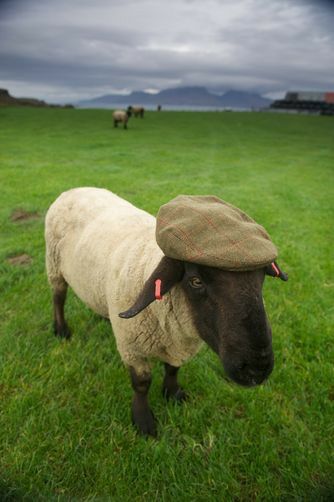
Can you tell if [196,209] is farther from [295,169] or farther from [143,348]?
[295,169]

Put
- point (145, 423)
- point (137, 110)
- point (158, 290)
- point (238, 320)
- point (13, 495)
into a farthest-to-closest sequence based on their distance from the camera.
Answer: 1. point (137, 110)
2. point (145, 423)
3. point (13, 495)
4. point (158, 290)
5. point (238, 320)

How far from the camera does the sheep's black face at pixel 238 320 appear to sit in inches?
60.6

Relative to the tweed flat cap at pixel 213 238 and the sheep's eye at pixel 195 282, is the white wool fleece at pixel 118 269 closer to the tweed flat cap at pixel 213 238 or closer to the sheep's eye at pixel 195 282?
the sheep's eye at pixel 195 282

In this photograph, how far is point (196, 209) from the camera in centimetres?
177

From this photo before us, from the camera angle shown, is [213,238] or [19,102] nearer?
[213,238]

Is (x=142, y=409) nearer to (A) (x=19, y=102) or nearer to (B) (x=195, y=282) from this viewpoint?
(B) (x=195, y=282)

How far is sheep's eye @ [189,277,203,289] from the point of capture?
5.61 ft

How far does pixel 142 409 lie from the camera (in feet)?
8.23

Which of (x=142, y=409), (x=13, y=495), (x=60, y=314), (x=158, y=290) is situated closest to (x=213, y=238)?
(x=158, y=290)

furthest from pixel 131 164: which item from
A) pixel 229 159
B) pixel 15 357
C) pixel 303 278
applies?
pixel 15 357

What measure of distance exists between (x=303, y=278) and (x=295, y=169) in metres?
8.95

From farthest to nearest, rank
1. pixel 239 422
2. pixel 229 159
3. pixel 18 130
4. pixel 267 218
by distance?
pixel 18 130 → pixel 229 159 → pixel 267 218 → pixel 239 422

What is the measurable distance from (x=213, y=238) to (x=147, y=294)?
449 millimetres

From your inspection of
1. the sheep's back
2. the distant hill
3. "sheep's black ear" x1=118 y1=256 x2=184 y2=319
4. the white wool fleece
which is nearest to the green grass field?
the white wool fleece
